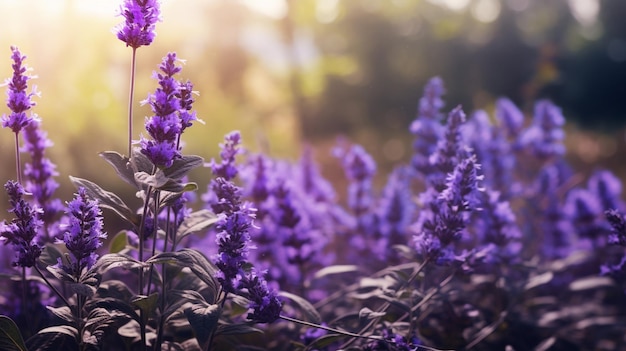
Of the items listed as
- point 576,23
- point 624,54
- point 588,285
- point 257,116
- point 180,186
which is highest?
point 576,23

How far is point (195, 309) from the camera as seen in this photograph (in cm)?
224

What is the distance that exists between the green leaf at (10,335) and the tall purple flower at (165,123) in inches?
27.9

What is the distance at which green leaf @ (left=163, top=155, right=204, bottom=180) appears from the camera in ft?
7.47

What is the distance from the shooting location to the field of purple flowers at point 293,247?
2299mm

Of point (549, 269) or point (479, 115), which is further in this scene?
point (479, 115)

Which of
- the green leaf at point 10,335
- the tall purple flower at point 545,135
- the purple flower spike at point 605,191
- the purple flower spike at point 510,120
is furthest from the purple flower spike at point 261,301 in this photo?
the purple flower spike at point 510,120

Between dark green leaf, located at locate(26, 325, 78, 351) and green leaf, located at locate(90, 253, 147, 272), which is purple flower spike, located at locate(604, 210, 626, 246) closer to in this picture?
green leaf, located at locate(90, 253, 147, 272)

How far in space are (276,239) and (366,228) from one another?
113cm

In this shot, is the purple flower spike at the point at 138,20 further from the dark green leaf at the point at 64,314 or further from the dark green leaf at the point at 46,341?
the dark green leaf at the point at 46,341

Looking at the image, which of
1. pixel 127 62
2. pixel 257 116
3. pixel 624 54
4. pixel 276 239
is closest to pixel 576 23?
pixel 624 54

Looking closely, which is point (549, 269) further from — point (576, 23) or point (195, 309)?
point (576, 23)

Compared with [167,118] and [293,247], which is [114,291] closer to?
[167,118]

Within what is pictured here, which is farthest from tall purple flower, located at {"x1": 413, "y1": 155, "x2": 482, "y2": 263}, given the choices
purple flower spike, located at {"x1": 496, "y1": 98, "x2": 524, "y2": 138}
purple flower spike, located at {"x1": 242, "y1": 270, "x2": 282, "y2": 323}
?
purple flower spike, located at {"x1": 496, "y1": 98, "x2": 524, "y2": 138}

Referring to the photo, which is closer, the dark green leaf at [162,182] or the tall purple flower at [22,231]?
the dark green leaf at [162,182]
